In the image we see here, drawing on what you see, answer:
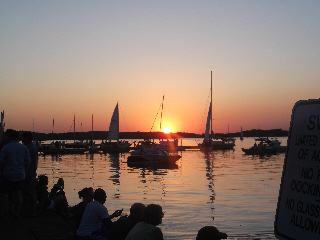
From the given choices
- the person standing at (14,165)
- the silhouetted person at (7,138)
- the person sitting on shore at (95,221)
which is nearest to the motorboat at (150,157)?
the silhouetted person at (7,138)

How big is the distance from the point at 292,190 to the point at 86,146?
305 ft

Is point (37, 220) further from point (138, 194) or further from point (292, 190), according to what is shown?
point (138, 194)

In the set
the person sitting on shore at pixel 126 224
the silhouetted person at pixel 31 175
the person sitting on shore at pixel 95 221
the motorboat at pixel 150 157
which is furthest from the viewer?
the motorboat at pixel 150 157

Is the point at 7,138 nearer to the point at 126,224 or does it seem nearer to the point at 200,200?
the point at 126,224

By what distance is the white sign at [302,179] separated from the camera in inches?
A: 81.1

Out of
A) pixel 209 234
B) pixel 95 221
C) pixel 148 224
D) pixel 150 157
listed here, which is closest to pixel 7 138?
pixel 95 221

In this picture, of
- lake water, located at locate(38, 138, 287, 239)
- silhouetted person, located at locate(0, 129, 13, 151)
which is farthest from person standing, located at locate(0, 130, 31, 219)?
lake water, located at locate(38, 138, 287, 239)

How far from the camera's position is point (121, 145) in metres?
88.8

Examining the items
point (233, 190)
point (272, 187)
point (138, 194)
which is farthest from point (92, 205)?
point (272, 187)

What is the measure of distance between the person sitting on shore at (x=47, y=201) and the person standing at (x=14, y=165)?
1993 mm

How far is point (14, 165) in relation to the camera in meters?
9.83

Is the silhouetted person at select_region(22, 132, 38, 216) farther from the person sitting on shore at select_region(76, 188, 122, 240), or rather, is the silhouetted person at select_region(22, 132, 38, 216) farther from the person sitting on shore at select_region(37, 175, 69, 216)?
the person sitting on shore at select_region(76, 188, 122, 240)

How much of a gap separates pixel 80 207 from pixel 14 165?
2095 millimetres

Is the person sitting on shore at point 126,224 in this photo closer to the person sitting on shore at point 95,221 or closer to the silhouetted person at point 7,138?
the person sitting on shore at point 95,221
